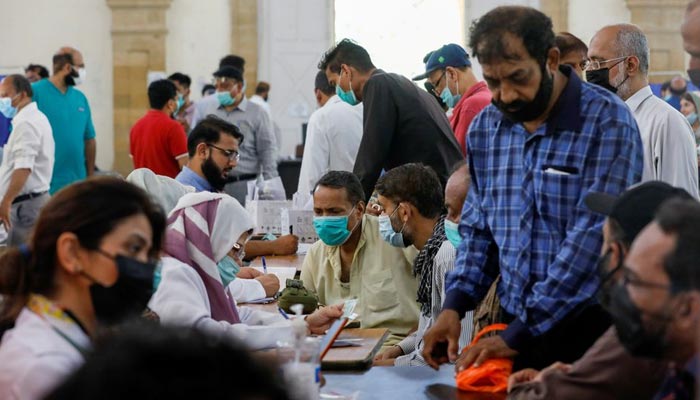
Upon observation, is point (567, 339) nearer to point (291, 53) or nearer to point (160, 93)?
point (160, 93)

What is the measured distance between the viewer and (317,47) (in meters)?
15.3

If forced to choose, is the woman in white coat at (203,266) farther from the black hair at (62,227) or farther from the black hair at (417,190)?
the black hair at (417,190)

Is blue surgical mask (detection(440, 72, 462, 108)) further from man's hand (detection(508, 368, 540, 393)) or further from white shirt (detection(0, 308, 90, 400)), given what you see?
white shirt (detection(0, 308, 90, 400))

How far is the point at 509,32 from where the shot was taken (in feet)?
10.2

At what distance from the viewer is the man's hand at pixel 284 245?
22.2ft

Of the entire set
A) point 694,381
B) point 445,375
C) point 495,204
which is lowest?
point 445,375

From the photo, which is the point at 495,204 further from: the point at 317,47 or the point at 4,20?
the point at 4,20

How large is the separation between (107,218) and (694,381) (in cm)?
135

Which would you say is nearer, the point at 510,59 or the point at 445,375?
the point at 510,59

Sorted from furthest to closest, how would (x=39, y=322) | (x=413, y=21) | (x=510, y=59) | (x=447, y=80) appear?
(x=413, y=21)
(x=447, y=80)
(x=510, y=59)
(x=39, y=322)

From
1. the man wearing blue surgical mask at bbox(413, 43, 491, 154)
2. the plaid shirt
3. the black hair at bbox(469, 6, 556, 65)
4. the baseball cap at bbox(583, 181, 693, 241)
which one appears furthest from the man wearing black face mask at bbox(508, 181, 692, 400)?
the man wearing blue surgical mask at bbox(413, 43, 491, 154)

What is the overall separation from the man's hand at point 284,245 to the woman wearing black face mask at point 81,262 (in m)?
3.94

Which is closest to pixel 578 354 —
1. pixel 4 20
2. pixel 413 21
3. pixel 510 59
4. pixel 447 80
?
pixel 510 59

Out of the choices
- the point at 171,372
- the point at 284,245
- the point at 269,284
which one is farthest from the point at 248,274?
the point at 171,372
